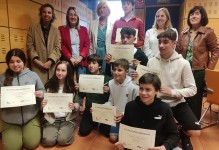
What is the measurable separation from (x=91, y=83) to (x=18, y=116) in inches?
40.6

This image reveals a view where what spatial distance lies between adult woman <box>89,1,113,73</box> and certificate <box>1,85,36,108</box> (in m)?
1.42

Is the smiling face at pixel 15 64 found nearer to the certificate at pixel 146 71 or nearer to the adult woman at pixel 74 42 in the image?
the adult woman at pixel 74 42

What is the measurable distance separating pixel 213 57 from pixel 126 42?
4.18ft

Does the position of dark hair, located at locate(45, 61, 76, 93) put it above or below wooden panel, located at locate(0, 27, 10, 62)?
below

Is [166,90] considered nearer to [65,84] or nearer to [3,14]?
[65,84]

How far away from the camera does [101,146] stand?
258 centimetres

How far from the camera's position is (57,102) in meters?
2.61

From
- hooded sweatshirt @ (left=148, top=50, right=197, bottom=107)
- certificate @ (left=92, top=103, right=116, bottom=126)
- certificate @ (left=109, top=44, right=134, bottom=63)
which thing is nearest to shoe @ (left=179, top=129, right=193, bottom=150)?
hooded sweatshirt @ (left=148, top=50, right=197, bottom=107)

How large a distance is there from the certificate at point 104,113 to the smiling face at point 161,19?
1565 mm

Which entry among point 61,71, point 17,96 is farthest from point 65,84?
point 17,96

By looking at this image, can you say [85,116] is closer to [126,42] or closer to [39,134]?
[39,134]

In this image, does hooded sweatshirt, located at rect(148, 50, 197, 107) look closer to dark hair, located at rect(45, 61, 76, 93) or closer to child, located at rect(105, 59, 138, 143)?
child, located at rect(105, 59, 138, 143)

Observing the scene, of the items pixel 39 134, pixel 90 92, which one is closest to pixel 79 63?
pixel 90 92

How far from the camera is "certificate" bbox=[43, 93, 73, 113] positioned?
2.57 meters
